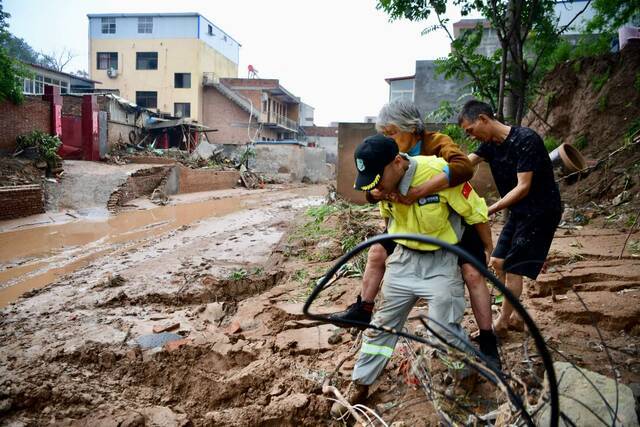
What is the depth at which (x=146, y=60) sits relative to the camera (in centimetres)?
3912

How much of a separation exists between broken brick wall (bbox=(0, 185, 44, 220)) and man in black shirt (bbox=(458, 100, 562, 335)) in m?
11.8

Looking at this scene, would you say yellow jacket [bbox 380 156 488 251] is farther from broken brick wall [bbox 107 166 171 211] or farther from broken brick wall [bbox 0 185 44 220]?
broken brick wall [bbox 107 166 171 211]

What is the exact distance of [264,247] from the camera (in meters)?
8.15

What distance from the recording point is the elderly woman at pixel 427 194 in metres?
2.33

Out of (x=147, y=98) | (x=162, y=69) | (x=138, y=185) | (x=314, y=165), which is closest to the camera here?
(x=138, y=185)

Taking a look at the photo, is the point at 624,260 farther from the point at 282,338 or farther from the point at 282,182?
the point at 282,182

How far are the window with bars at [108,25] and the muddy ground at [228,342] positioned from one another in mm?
40133

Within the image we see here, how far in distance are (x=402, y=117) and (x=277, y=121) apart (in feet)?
134

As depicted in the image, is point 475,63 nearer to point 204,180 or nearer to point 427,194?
point 427,194

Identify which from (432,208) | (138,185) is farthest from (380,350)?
(138,185)

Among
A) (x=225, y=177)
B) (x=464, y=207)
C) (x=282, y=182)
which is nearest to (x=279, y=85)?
(x=282, y=182)

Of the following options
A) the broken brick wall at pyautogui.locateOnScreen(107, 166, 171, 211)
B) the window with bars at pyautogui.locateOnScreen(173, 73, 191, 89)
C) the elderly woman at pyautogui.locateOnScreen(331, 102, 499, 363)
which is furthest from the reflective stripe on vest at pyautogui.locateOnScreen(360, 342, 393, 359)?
the window with bars at pyautogui.locateOnScreen(173, 73, 191, 89)

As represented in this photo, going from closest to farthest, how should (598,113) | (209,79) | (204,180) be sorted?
(598,113), (204,180), (209,79)

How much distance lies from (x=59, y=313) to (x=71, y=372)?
1804 mm
